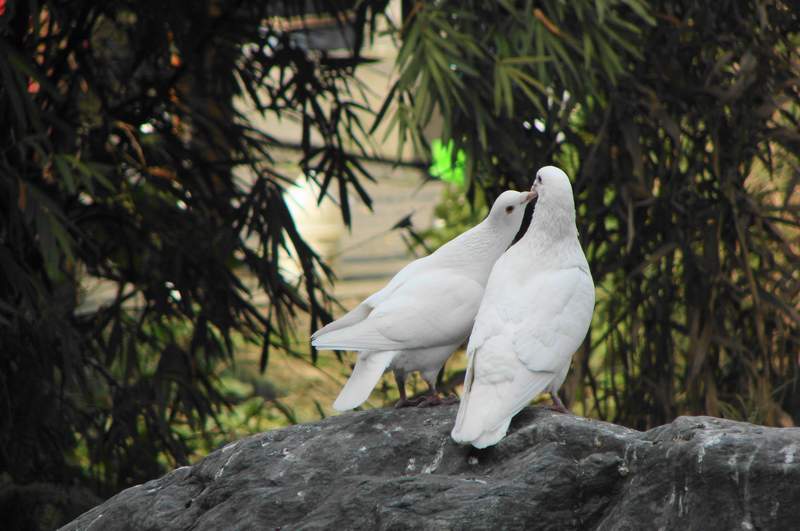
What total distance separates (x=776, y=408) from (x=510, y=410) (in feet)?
8.48

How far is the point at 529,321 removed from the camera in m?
3.08

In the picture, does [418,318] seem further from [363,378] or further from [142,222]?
[142,222]

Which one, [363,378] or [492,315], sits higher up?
[492,315]

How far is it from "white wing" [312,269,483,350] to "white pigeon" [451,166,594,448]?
11 centimetres

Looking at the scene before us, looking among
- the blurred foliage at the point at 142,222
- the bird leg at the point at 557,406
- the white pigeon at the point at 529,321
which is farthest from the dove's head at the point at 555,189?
the blurred foliage at the point at 142,222

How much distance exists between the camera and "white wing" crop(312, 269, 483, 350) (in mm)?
3182

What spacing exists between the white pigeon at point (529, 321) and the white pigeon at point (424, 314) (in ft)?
0.38

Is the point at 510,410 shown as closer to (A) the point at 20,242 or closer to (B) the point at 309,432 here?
(B) the point at 309,432

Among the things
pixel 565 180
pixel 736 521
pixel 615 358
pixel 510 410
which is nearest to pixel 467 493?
pixel 510 410

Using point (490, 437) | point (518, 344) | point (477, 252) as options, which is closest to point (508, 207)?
point (477, 252)

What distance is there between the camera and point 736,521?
2492 mm

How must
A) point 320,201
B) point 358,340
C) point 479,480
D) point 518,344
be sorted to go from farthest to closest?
point 320,201 < point 358,340 < point 518,344 < point 479,480

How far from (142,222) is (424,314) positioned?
7.75 ft

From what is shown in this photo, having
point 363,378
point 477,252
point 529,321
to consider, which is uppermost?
point 477,252
